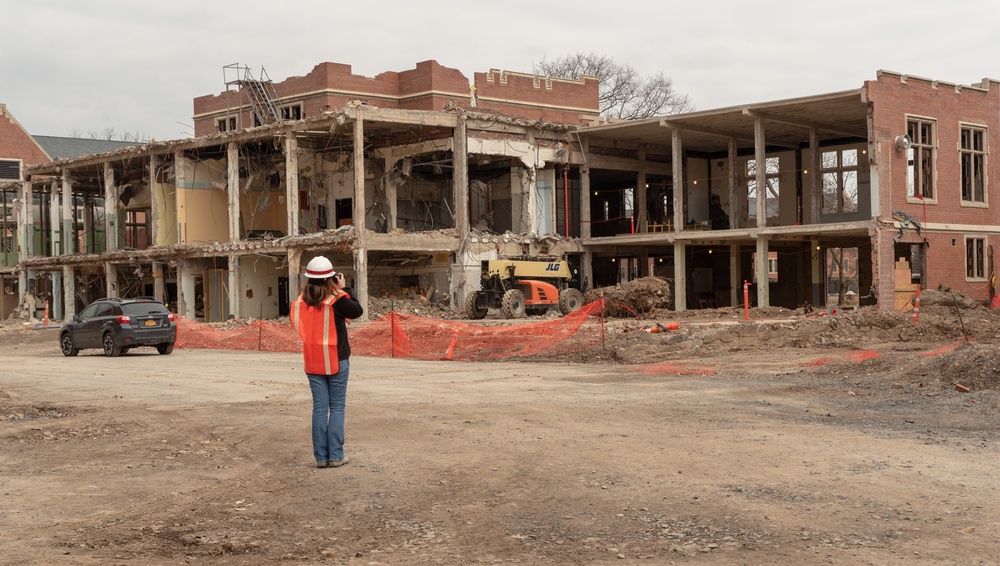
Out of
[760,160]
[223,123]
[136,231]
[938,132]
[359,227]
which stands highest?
[223,123]

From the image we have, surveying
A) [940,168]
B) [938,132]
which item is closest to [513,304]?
[940,168]

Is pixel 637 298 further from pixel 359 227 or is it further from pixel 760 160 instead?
pixel 359 227

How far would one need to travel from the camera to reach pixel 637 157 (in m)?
48.9

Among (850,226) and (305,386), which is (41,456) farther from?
(850,226)

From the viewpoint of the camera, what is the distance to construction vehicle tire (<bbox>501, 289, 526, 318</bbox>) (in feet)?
120

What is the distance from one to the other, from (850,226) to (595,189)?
66.8ft

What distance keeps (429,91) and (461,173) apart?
1322 centimetres

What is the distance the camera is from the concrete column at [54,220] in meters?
55.6

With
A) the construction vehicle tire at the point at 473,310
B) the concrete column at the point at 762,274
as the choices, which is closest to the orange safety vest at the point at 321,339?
the construction vehicle tire at the point at 473,310

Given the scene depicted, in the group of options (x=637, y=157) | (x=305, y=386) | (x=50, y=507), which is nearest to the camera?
(x=50, y=507)

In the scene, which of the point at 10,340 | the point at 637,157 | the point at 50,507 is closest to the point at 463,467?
the point at 50,507

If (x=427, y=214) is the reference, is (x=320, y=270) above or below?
below

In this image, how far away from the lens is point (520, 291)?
37531mm

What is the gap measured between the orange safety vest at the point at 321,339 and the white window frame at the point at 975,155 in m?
34.0
